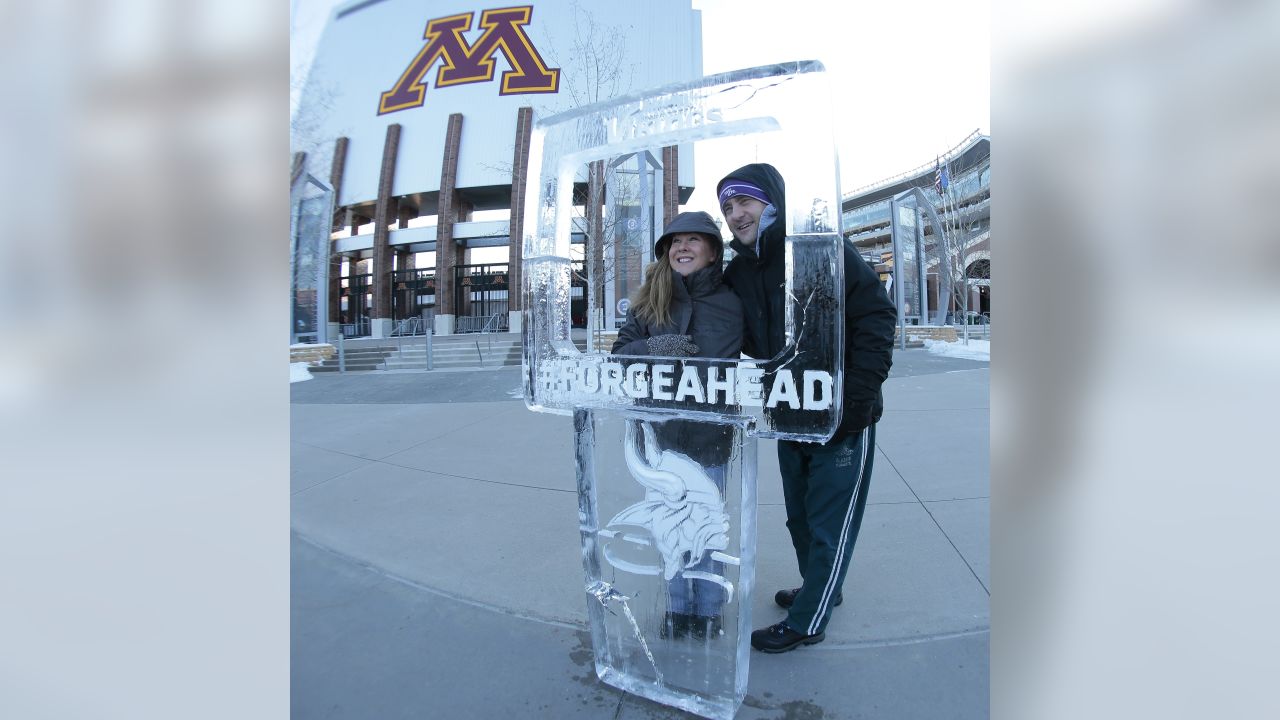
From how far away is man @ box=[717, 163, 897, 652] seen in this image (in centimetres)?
160

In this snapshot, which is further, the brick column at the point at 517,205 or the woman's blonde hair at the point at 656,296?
the brick column at the point at 517,205

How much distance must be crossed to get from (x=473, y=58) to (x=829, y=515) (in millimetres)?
21038

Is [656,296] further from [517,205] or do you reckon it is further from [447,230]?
[447,230]

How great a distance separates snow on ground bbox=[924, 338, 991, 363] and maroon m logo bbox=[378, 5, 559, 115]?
44.6 feet

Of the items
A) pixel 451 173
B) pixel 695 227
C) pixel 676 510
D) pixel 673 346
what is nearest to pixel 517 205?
pixel 451 173

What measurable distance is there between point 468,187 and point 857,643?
21367 millimetres

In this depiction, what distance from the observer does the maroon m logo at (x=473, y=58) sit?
1739cm

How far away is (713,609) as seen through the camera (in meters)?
1.56

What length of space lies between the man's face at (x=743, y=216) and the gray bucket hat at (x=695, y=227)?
99 millimetres

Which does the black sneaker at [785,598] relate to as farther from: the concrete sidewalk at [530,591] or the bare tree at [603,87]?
the bare tree at [603,87]

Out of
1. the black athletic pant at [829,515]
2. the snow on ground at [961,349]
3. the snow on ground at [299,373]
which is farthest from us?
the snow on ground at [961,349]

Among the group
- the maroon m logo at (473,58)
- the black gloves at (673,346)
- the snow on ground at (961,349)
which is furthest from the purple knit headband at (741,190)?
the maroon m logo at (473,58)
